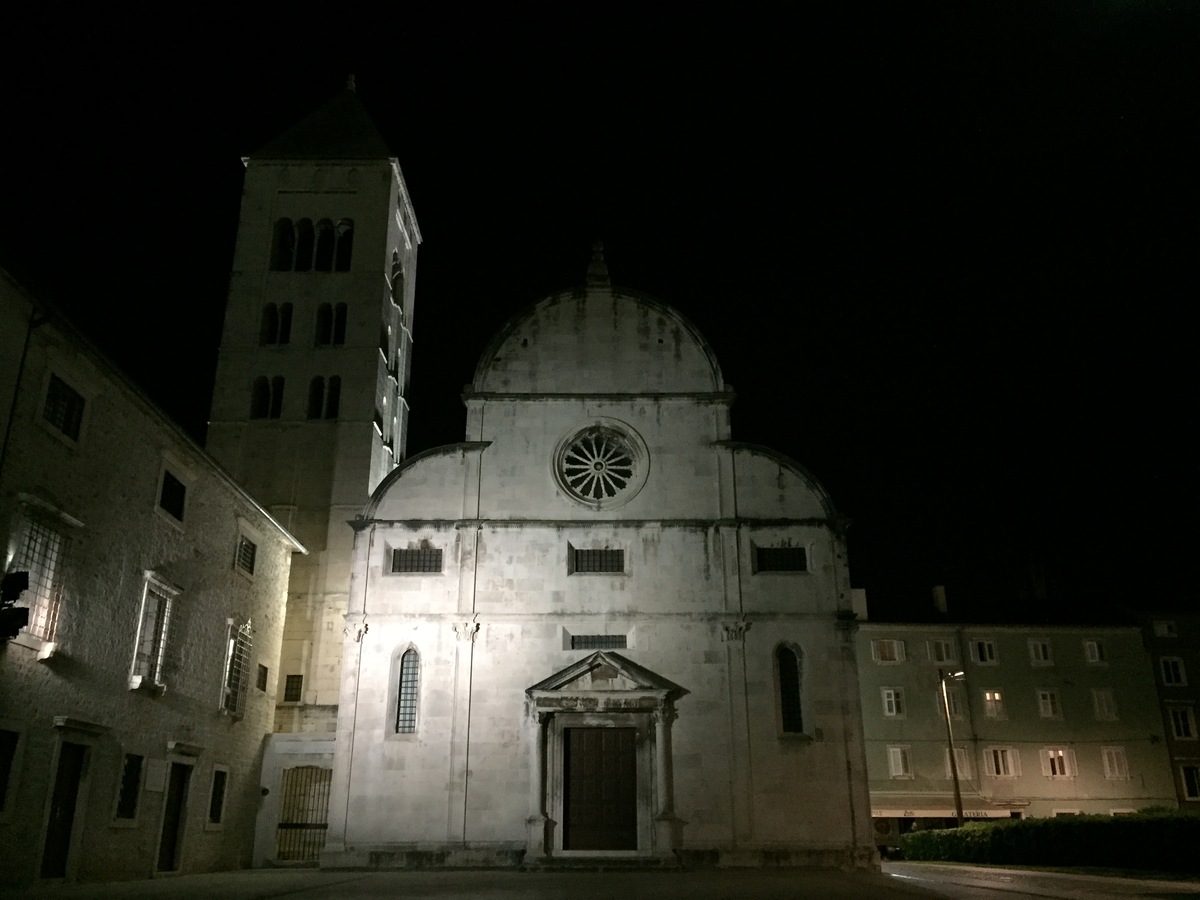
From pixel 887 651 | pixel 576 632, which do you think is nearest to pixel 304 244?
pixel 576 632

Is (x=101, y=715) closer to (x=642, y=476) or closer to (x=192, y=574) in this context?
(x=192, y=574)

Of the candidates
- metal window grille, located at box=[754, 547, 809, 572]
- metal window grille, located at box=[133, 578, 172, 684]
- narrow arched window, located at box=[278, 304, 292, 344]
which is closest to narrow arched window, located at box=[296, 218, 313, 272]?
narrow arched window, located at box=[278, 304, 292, 344]

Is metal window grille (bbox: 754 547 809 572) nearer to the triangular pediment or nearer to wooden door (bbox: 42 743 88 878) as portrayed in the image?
the triangular pediment

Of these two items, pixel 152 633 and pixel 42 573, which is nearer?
pixel 42 573

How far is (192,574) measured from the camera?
2125 cm

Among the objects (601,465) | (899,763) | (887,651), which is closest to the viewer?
(601,465)

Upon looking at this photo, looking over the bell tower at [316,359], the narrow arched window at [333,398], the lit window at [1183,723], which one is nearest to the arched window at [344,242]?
the bell tower at [316,359]

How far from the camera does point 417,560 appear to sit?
25.9 metres

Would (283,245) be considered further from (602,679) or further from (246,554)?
(602,679)

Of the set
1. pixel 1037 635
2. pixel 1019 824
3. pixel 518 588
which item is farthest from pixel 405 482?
pixel 1037 635

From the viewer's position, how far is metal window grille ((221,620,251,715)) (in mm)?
23345

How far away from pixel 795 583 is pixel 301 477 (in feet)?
50.8

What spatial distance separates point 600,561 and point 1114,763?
29421 mm

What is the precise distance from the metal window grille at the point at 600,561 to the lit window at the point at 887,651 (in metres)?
Answer: 21.8
